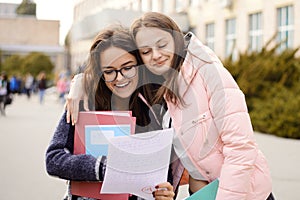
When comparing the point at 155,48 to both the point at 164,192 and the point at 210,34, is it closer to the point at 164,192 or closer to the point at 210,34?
the point at 164,192

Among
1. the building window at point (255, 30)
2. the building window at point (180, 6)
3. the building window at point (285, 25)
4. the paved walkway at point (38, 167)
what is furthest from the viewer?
the building window at point (180, 6)

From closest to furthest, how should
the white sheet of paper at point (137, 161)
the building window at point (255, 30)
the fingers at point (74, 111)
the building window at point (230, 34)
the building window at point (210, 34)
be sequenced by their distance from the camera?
the white sheet of paper at point (137, 161) → the fingers at point (74, 111) → the building window at point (255, 30) → the building window at point (230, 34) → the building window at point (210, 34)

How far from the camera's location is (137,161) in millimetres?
1862

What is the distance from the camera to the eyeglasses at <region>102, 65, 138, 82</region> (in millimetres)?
1884

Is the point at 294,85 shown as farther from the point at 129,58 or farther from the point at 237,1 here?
the point at 129,58

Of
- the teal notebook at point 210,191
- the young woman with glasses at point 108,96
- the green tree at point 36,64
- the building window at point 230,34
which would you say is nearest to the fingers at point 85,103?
the young woman with glasses at point 108,96

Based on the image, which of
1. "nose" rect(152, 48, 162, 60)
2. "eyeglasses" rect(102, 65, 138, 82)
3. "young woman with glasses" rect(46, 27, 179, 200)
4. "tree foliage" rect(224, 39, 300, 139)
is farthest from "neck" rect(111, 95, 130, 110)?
"tree foliage" rect(224, 39, 300, 139)

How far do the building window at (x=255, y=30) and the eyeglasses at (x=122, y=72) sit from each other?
72.2 feet

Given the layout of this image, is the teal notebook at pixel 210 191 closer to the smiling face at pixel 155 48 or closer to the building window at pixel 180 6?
the smiling face at pixel 155 48

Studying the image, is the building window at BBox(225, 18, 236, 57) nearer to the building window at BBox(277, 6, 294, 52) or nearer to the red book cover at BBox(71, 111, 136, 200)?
the building window at BBox(277, 6, 294, 52)

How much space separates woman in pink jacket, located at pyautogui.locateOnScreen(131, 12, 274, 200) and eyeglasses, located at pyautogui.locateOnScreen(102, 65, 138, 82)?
58 millimetres

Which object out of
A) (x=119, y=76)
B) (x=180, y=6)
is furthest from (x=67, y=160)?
(x=180, y=6)

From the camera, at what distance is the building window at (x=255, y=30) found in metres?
23.5

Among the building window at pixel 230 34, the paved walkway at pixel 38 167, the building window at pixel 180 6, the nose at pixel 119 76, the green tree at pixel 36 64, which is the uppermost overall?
the building window at pixel 180 6
